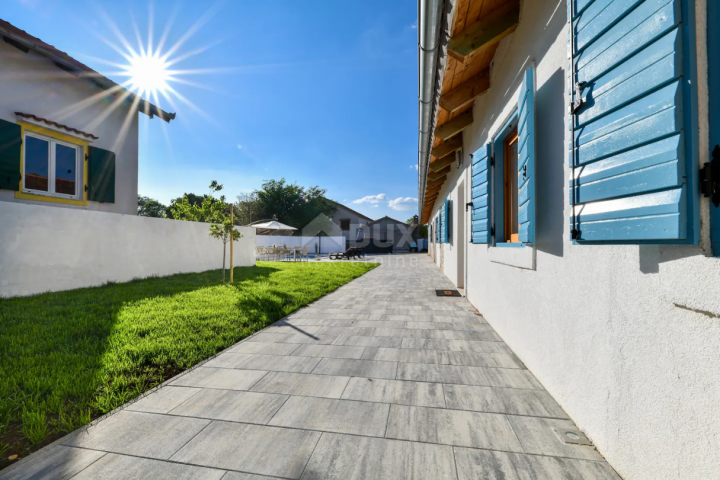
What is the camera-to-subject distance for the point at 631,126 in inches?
46.0

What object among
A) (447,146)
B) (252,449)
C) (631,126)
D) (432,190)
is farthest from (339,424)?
(432,190)

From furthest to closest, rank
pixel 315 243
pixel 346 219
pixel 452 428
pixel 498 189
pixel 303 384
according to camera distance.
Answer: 1. pixel 346 219
2. pixel 315 243
3. pixel 498 189
4. pixel 303 384
5. pixel 452 428

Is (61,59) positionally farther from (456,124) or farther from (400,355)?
(400,355)

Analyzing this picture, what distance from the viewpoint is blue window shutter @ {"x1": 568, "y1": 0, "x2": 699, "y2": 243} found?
97cm

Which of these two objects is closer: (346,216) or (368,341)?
(368,341)

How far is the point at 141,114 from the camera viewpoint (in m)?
8.77

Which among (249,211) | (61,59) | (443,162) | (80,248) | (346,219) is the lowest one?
(80,248)

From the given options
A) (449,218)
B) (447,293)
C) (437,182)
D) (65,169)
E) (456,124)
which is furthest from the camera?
(437,182)

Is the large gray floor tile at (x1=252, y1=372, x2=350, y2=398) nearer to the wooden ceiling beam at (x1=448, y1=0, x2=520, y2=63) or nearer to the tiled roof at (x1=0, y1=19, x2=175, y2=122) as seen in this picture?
the wooden ceiling beam at (x1=448, y1=0, x2=520, y2=63)

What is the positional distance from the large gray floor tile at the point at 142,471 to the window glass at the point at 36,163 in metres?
7.53

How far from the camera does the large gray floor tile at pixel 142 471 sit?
1.46 meters

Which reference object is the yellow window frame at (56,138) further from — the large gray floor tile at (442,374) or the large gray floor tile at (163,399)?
the large gray floor tile at (442,374)

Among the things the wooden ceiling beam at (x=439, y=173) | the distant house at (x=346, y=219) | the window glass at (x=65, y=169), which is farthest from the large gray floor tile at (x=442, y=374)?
the distant house at (x=346, y=219)

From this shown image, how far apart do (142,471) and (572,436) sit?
2.40 m
